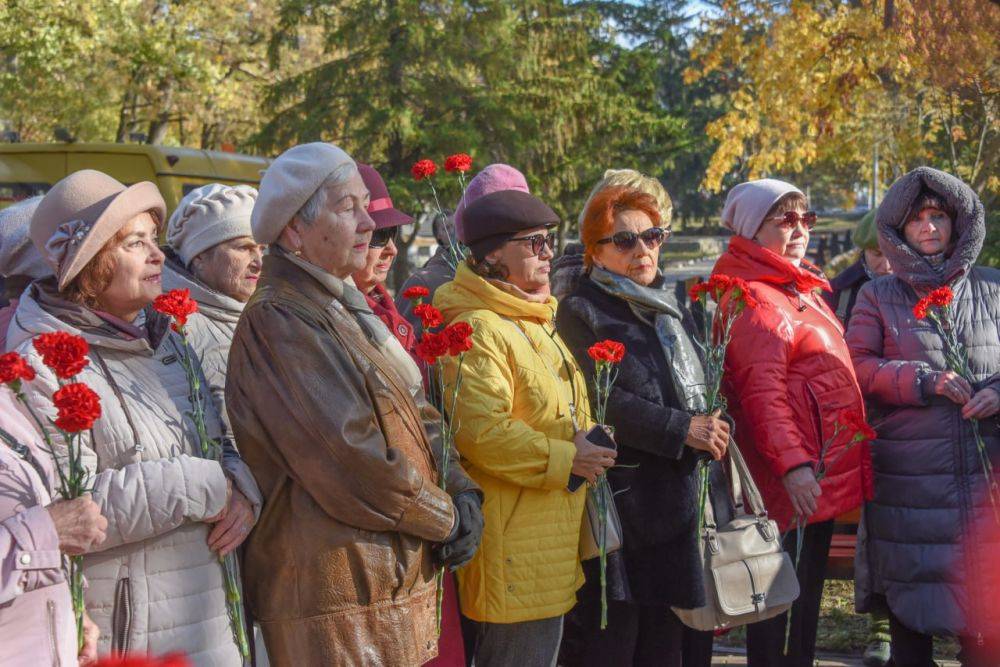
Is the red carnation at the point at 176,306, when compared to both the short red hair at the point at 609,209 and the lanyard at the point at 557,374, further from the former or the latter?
the short red hair at the point at 609,209

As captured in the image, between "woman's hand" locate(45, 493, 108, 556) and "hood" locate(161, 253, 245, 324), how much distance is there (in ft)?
4.12

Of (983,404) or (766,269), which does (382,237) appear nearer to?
(766,269)

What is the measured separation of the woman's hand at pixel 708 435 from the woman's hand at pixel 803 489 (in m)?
0.44

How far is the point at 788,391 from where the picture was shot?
4.28 metres

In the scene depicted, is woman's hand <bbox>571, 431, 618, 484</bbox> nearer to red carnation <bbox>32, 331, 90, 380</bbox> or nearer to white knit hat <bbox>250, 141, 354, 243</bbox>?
white knit hat <bbox>250, 141, 354, 243</bbox>

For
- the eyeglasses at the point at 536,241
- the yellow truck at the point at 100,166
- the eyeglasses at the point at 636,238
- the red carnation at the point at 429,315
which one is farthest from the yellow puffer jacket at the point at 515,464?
the yellow truck at the point at 100,166

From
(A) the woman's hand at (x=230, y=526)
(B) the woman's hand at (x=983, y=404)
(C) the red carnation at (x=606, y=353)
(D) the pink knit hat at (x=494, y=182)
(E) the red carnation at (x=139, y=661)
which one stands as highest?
(D) the pink knit hat at (x=494, y=182)

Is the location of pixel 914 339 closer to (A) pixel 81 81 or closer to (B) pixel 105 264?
(B) pixel 105 264

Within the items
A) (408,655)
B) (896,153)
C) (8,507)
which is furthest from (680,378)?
(896,153)

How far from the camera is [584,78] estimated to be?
21922mm

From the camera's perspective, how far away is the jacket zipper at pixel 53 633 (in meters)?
2.46

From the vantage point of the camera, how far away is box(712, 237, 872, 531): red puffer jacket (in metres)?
4.20

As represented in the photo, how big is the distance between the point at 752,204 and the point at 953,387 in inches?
40.3

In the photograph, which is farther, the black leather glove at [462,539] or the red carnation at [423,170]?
the red carnation at [423,170]
